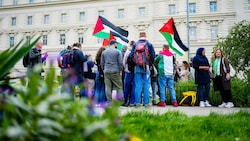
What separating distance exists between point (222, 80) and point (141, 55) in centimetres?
277

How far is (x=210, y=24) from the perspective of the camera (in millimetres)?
40531

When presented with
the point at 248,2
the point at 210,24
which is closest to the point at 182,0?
the point at 210,24

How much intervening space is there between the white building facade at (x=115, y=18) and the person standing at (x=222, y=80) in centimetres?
3055

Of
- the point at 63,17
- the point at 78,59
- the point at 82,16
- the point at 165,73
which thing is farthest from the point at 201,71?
the point at 63,17

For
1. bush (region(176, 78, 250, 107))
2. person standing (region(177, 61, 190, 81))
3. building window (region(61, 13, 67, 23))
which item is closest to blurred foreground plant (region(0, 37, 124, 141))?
bush (region(176, 78, 250, 107))

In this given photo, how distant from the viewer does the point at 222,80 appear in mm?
8438

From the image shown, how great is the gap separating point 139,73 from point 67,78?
257 inches

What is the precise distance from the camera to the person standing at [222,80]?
8.39m

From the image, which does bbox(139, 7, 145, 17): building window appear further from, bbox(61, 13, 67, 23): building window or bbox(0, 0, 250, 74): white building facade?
bbox(61, 13, 67, 23): building window

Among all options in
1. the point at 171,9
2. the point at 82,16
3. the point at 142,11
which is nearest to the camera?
the point at 171,9

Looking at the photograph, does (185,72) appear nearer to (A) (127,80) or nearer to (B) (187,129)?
(A) (127,80)

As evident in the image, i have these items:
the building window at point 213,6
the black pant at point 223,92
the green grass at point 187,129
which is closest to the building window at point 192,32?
the building window at point 213,6

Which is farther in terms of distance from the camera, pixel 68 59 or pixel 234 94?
pixel 234 94

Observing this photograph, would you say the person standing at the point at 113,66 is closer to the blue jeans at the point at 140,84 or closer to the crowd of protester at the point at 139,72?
the crowd of protester at the point at 139,72
